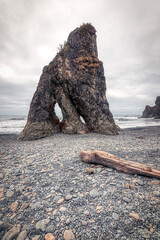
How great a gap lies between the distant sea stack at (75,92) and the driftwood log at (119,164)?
7787mm

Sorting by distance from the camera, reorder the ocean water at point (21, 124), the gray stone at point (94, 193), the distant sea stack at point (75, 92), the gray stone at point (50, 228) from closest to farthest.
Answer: the gray stone at point (50, 228), the gray stone at point (94, 193), the distant sea stack at point (75, 92), the ocean water at point (21, 124)

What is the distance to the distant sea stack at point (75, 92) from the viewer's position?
40.9ft

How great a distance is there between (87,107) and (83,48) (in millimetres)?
7203

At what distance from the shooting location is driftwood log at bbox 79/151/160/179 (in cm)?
350

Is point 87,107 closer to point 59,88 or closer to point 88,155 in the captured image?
point 59,88

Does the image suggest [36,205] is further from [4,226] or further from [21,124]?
[21,124]

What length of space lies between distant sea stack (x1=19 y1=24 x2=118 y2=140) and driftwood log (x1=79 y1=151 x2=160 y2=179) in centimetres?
779

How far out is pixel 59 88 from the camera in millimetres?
13242

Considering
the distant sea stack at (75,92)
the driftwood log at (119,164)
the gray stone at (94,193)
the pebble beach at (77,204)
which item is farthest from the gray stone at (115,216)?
the distant sea stack at (75,92)

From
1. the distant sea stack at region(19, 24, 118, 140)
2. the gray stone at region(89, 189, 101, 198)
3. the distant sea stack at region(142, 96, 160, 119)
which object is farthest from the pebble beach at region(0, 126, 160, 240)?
the distant sea stack at region(142, 96, 160, 119)

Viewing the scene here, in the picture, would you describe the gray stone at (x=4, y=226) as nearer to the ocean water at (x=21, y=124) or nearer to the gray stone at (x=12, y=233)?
the gray stone at (x=12, y=233)

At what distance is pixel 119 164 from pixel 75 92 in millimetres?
10139

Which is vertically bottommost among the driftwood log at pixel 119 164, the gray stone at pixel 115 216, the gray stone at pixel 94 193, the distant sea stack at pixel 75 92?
the gray stone at pixel 115 216

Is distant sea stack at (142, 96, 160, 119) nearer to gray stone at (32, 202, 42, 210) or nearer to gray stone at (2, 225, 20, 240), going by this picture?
gray stone at (32, 202, 42, 210)
